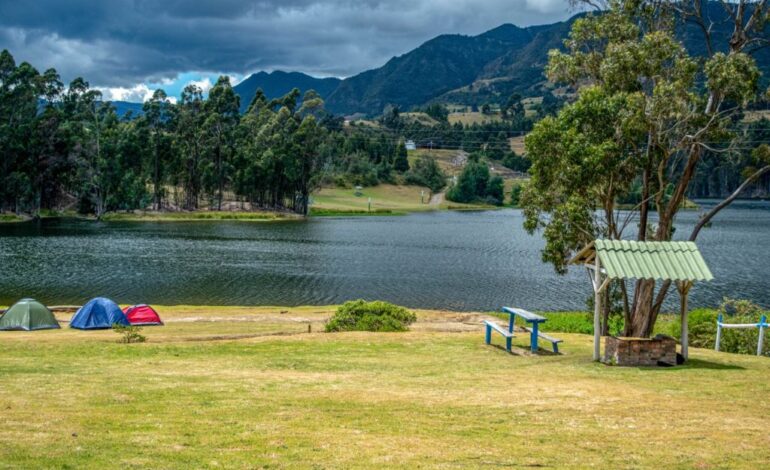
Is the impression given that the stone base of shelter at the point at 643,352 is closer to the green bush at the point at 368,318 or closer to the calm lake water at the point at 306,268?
the green bush at the point at 368,318

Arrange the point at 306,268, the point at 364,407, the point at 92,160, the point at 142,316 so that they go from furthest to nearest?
the point at 92,160 → the point at 306,268 → the point at 142,316 → the point at 364,407

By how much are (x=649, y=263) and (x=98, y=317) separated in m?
23.6

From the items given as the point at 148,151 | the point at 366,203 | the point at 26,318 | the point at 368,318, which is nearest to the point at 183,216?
the point at 148,151

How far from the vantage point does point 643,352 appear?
20.3 meters

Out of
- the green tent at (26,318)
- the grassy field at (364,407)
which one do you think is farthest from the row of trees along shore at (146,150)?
the grassy field at (364,407)

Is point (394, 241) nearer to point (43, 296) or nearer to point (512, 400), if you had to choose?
point (43, 296)

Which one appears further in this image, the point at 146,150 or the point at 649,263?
the point at 146,150

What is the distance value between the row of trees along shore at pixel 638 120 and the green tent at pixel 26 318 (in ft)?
72.6

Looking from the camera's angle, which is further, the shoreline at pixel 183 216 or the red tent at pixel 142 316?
the shoreline at pixel 183 216

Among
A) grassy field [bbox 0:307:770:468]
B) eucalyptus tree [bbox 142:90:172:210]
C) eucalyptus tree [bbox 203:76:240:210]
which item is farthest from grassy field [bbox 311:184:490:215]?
grassy field [bbox 0:307:770:468]

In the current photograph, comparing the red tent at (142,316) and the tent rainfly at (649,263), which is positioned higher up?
the tent rainfly at (649,263)

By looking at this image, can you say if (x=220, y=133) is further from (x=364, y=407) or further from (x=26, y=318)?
(x=364, y=407)

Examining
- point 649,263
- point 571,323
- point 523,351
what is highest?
point 649,263

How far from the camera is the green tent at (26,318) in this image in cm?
2991
